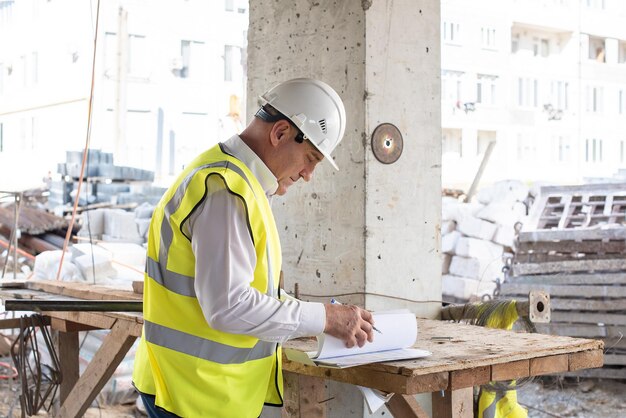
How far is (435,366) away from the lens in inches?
105

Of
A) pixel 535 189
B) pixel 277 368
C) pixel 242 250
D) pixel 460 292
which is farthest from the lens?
pixel 535 189

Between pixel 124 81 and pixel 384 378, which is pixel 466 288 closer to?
pixel 384 378

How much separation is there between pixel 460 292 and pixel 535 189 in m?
3.37

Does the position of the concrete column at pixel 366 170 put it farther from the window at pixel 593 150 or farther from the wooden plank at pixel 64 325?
the window at pixel 593 150

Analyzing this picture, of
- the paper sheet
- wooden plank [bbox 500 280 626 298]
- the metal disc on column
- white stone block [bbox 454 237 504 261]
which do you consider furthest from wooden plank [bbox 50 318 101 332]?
white stone block [bbox 454 237 504 261]

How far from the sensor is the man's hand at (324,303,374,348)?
8.65 ft

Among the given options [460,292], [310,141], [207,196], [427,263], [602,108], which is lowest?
[460,292]

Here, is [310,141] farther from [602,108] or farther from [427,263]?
[602,108]

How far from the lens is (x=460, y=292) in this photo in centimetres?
1256

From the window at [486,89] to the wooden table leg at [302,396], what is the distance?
24.9 metres

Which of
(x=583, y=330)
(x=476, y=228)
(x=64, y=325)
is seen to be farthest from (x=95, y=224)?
(x=64, y=325)

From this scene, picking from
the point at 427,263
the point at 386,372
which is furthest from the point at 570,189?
the point at 386,372

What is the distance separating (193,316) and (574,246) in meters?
7.98

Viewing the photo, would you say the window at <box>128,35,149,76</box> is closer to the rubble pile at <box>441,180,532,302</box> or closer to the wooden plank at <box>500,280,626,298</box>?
the rubble pile at <box>441,180,532,302</box>
